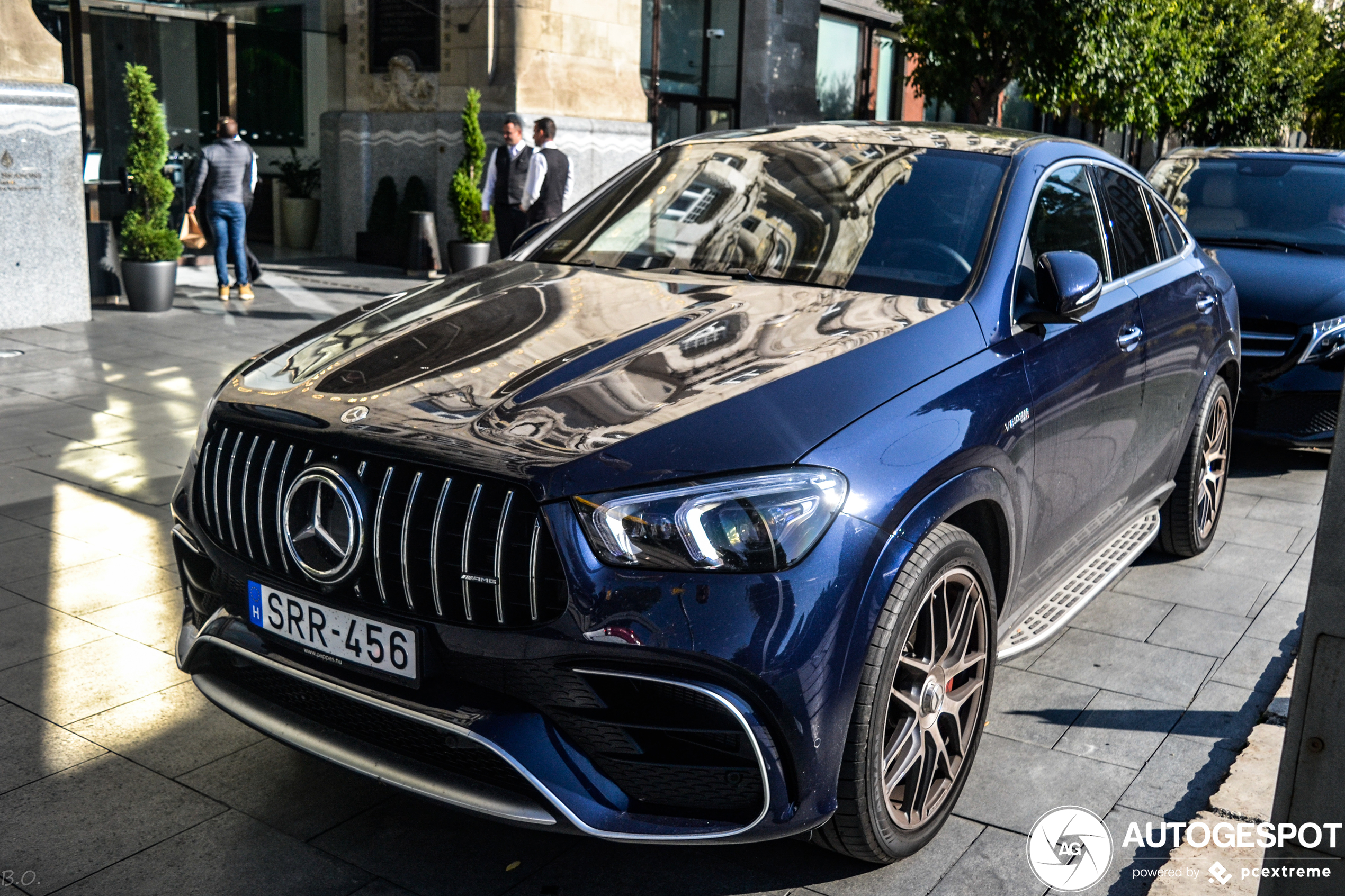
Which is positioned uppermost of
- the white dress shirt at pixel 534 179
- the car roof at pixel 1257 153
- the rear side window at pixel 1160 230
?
the car roof at pixel 1257 153

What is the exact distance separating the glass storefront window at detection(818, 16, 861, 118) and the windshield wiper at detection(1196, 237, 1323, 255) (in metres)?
14.1

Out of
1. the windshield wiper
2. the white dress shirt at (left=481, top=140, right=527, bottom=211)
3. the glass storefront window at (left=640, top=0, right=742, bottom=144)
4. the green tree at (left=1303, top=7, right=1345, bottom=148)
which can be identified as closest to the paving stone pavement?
the windshield wiper

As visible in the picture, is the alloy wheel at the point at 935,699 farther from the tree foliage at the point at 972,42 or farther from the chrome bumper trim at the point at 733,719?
the tree foliage at the point at 972,42

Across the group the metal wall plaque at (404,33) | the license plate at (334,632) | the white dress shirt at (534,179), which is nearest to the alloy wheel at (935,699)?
the license plate at (334,632)

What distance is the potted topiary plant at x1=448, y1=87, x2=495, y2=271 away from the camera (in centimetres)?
1407

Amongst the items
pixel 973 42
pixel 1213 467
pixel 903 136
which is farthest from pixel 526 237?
pixel 973 42

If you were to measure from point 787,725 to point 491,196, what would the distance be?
1038 cm

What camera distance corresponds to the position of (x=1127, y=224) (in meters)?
4.75

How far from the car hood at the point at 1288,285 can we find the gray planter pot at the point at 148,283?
28.6 ft

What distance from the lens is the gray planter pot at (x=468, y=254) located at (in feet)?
46.5

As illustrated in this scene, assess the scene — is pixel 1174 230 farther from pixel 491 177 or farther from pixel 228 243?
pixel 228 243

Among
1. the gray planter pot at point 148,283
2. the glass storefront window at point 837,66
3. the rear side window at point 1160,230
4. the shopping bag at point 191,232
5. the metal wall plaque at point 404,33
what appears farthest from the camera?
the glass storefront window at point 837,66

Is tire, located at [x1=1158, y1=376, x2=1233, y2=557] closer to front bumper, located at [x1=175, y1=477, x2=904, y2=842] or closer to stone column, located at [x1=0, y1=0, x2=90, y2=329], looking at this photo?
front bumper, located at [x1=175, y1=477, x2=904, y2=842]

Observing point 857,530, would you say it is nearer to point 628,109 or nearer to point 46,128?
point 46,128
